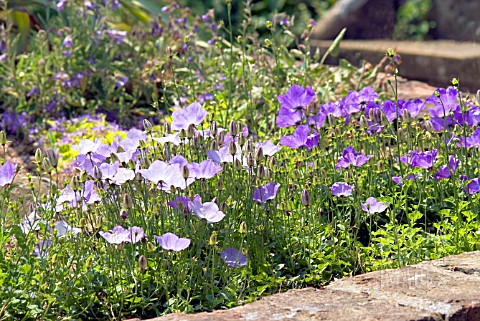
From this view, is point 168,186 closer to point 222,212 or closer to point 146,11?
point 222,212

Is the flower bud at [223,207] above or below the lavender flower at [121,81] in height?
below

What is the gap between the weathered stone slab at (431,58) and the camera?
6348 millimetres

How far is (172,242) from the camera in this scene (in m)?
2.62

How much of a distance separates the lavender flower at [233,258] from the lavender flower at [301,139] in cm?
61

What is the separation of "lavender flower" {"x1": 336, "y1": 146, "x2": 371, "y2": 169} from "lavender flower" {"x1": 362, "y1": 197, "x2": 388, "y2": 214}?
0.61 feet

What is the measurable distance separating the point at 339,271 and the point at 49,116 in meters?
3.12

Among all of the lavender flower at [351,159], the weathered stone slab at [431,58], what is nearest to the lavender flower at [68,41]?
the weathered stone slab at [431,58]

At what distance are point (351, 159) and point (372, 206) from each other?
0.24 metres

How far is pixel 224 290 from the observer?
108 inches

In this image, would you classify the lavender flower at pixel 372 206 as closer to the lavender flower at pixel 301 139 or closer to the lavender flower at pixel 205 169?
the lavender flower at pixel 301 139

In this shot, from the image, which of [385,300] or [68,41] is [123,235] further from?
[68,41]

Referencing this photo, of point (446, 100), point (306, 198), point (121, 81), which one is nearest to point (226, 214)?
point (306, 198)

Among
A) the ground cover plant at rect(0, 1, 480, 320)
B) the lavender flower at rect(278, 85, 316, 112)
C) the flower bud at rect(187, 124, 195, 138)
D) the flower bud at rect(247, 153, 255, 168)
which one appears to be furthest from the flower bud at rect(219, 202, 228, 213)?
the lavender flower at rect(278, 85, 316, 112)

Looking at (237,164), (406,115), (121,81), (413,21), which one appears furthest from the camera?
(413,21)
